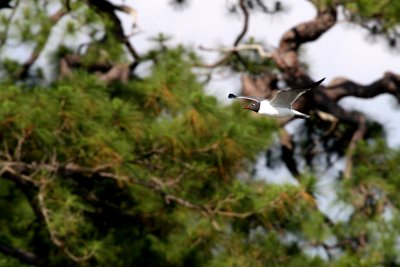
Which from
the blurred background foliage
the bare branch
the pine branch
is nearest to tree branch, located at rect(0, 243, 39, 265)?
the blurred background foliage

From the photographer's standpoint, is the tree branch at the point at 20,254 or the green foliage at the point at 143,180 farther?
the tree branch at the point at 20,254

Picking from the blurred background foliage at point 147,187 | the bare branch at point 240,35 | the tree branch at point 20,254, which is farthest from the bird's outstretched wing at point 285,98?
the bare branch at point 240,35

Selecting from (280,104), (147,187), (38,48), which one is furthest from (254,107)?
(38,48)

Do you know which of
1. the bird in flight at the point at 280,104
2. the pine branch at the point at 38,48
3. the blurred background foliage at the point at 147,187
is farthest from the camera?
the pine branch at the point at 38,48

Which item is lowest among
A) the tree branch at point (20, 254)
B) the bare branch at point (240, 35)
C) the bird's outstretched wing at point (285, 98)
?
the bare branch at point (240, 35)

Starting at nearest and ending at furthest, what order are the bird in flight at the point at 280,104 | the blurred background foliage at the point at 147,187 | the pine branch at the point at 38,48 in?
1. the bird in flight at the point at 280,104
2. the blurred background foliage at the point at 147,187
3. the pine branch at the point at 38,48

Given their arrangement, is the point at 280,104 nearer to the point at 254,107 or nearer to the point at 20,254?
the point at 254,107

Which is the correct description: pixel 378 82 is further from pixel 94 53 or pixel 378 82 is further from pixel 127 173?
pixel 127 173

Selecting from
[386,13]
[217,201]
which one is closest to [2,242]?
[217,201]

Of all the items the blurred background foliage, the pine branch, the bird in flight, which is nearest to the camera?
the bird in flight

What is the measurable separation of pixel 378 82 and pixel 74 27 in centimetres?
189

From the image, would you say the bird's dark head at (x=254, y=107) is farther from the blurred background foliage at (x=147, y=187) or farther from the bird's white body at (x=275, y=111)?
the blurred background foliage at (x=147, y=187)

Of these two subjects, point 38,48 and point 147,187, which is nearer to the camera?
point 147,187

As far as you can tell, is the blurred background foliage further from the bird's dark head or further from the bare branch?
the bird's dark head
